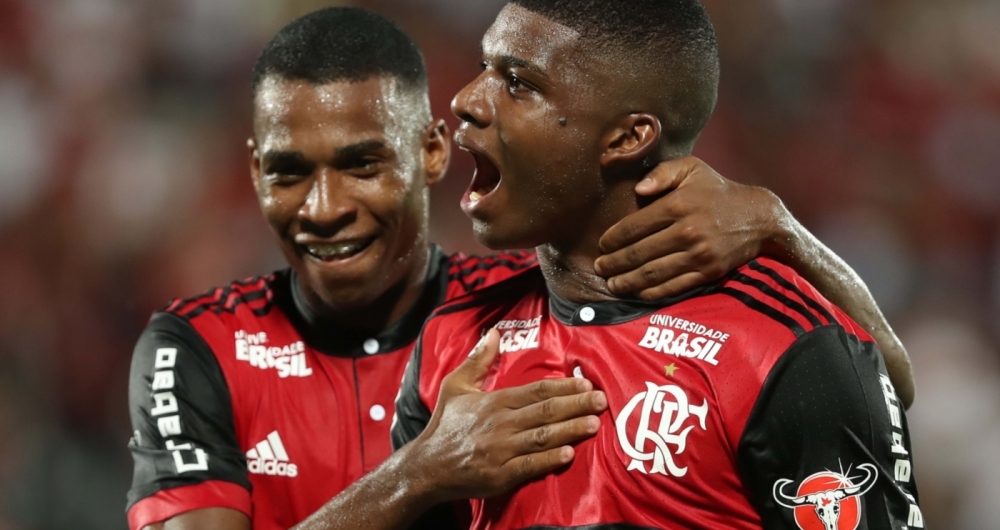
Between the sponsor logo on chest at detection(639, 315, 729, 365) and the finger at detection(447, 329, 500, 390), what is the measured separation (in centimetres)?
31

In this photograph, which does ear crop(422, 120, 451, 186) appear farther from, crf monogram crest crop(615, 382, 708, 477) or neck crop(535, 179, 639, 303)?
crf monogram crest crop(615, 382, 708, 477)

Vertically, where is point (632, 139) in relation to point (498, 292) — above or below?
above

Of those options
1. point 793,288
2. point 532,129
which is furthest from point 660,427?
point 532,129

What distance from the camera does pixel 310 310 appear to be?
3098mm

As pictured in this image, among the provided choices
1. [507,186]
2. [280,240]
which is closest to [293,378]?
[280,240]

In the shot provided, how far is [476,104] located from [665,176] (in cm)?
38

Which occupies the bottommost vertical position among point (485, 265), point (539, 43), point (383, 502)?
point (383, 502)

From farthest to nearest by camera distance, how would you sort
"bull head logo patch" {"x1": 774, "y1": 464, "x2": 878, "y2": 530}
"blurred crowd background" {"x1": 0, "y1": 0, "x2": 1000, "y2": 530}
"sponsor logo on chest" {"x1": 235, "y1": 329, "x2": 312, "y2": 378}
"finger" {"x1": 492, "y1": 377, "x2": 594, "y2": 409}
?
"blurred crowd background" {"x1": 0, "y1": 0, "x2": 1000, "y2": 530}
"sponsor logo on chest" {"x1": 235, "y1": 329, "x2": 312, "y2": 378}
"finger" {"x1": 492, "y1": 377, "x2": 594, "y2": 409}
"bull head logo patch" {"x1": 774, "y1": 464, "x2": 878, "y2": 530}

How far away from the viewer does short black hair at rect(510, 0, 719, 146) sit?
6.65ft

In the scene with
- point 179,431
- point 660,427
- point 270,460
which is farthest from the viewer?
point 270,460

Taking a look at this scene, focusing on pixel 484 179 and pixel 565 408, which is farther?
pixel 484 179

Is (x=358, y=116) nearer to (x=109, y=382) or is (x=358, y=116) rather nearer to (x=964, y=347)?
(x=109, y=382)

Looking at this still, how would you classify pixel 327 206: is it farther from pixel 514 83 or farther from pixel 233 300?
pixel 514 83

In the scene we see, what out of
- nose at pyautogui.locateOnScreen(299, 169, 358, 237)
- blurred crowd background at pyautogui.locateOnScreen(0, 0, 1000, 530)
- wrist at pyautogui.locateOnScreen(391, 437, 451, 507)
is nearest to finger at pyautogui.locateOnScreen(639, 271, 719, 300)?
wrist at pyautogui.locateOnScreen(391, 437, 451, 507)
